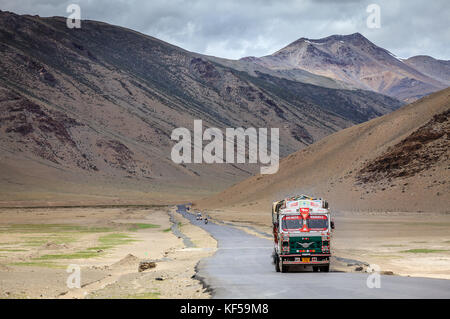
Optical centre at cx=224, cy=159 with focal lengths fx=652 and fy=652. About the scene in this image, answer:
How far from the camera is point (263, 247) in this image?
44.3 metres

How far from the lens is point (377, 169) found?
353 ft

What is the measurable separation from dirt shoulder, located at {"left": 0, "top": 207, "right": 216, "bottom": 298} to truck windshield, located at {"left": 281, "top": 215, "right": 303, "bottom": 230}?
4354mm

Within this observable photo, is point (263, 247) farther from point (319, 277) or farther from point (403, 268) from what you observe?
point (319, 277)

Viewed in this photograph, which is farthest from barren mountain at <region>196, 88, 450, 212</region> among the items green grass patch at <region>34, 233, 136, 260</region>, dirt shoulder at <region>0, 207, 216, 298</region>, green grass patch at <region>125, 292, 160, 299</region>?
green grass patch at <region>125, 292, 160, 299</region>

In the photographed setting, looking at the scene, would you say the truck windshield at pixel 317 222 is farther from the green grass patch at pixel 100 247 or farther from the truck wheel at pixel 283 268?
the green grass patch at pixel 100 247

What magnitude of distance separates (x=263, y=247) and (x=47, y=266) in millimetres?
15533

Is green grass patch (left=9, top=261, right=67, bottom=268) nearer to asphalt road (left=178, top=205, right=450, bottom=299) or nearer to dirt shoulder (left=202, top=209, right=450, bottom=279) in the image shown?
asphalt road (left=178, top=205, right=450, bottom=299)

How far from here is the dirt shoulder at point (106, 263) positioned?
22.6 metres

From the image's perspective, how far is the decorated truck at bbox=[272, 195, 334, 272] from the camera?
26594mm

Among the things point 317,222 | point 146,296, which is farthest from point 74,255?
point 146,296

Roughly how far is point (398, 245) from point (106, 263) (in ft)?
67.9
